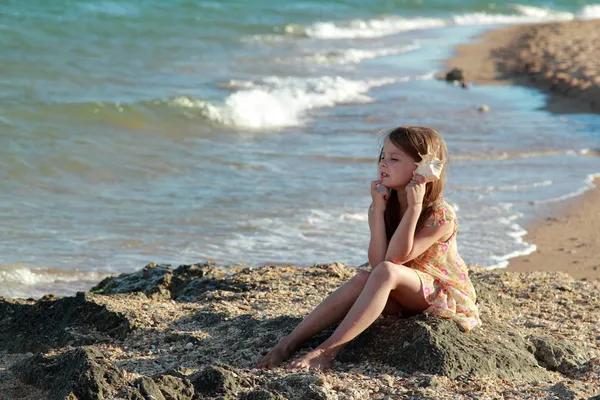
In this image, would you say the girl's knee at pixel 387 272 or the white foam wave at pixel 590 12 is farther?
the white foam wave at pixel 590 12

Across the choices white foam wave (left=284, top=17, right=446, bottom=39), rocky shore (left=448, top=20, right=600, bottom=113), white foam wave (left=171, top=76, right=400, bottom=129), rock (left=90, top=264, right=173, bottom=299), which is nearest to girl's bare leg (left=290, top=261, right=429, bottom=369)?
→ rock (left=90, top=264, right=173, bottom=299)

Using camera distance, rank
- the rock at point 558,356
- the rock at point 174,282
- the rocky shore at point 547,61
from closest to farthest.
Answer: the rock at point 558,356, the rock at point 174,282, the rocky shore at point 547,61

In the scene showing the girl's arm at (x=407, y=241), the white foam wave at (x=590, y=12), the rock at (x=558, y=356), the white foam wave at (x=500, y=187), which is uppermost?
the white foam wave at (x=590, y=12)

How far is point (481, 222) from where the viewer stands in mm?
8328

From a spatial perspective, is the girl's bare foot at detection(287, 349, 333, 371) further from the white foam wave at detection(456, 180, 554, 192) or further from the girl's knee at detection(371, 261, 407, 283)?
the white foam wave at detection(456, 180, 554, 192)

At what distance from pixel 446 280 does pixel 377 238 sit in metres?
0.39

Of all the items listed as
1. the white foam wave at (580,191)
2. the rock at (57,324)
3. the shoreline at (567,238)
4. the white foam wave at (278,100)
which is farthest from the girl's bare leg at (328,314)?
the white foam wave at (278,100)

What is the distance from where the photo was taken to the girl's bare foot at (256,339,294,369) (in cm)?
411

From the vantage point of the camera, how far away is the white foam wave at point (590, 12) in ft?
125

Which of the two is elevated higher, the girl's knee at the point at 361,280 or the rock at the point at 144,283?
the girl's knee at the point at 361,280

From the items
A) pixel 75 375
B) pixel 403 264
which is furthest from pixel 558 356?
pixel 75 375

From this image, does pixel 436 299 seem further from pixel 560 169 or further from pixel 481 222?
pixel 560 169

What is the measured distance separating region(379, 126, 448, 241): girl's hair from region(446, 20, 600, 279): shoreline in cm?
286

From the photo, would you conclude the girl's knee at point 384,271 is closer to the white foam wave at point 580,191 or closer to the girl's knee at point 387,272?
the girl's knee at point 387,272
